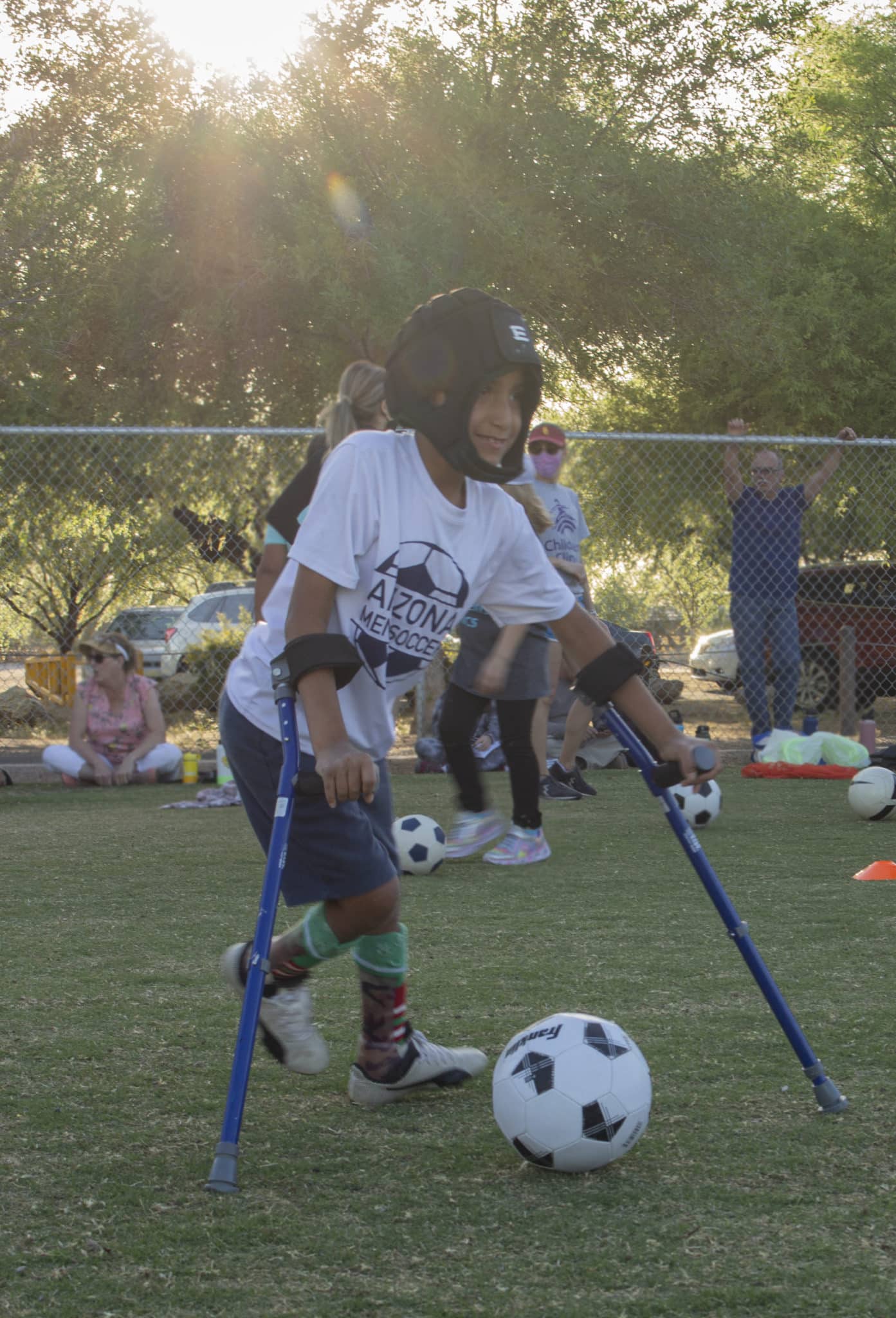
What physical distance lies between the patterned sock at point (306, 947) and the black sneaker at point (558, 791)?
5.48 meters

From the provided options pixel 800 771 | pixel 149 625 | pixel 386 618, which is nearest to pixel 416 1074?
pixel 386 618

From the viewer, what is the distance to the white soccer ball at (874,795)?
25.0ft

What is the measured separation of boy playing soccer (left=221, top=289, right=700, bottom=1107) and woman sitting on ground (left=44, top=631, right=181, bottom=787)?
6137 mm

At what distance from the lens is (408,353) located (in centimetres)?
298

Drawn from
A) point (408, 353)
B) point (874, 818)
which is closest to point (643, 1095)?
point (408, 353)

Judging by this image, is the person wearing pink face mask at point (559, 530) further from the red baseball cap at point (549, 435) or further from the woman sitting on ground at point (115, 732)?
the woman sitting on ground at point (115, 732)

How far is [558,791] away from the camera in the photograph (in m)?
8.70

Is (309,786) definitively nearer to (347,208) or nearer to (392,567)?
(392,567)

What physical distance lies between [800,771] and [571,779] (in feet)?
6.32

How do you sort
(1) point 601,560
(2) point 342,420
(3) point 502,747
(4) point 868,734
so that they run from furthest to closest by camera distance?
1. (1) point 601,560
2. (4) point 868,734
3. (3) point 502,747
4. (2) point 342,420

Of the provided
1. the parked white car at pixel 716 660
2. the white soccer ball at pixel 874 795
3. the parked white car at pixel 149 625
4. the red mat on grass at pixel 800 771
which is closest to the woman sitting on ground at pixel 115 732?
the parked white car at pixel 149 625

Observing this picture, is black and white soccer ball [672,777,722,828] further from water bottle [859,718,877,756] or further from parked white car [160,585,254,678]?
parked white car [160,585,254,678]

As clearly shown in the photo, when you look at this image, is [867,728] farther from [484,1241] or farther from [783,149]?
[484,1241]

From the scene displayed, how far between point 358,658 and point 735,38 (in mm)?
13092
